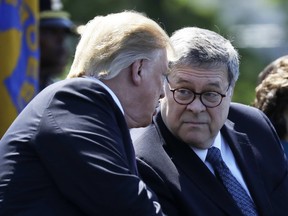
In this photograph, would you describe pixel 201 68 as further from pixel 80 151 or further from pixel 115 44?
pixel 80 151

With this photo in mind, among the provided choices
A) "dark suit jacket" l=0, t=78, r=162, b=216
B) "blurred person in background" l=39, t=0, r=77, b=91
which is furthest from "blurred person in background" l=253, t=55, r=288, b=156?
"blurred person in background" l=39, t=0, r=77, b=91

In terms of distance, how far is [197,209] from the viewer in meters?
4.31

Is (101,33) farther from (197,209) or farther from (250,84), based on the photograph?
(250,84)

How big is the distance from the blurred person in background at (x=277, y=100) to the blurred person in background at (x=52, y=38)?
3306 millimetres

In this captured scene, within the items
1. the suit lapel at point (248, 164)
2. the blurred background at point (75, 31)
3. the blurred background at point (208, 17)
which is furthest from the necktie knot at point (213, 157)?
the blurred background at point (208, 17)

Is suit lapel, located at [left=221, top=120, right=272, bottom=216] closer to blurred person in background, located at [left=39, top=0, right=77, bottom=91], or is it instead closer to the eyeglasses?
the eyeglasses

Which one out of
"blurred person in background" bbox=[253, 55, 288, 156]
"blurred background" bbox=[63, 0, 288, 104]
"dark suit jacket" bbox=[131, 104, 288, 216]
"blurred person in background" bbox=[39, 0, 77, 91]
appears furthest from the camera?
"blurred background" bbox=[63, 0, 288, 104]

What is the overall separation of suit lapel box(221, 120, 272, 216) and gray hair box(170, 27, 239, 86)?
1.33ft

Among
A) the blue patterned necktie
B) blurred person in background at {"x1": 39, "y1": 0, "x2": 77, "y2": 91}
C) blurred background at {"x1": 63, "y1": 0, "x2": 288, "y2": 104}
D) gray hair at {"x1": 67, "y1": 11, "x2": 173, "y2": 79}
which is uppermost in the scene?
gray hair at {"x1": 67, "y1": 11, "x2": 173, "y2": 79}

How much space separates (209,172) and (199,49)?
56cm

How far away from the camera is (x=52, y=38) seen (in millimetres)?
8891

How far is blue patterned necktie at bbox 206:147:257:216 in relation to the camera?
4.52 meters

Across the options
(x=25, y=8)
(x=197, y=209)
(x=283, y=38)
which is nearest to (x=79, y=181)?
(x=197, y=209)

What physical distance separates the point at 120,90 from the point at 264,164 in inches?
46.9
